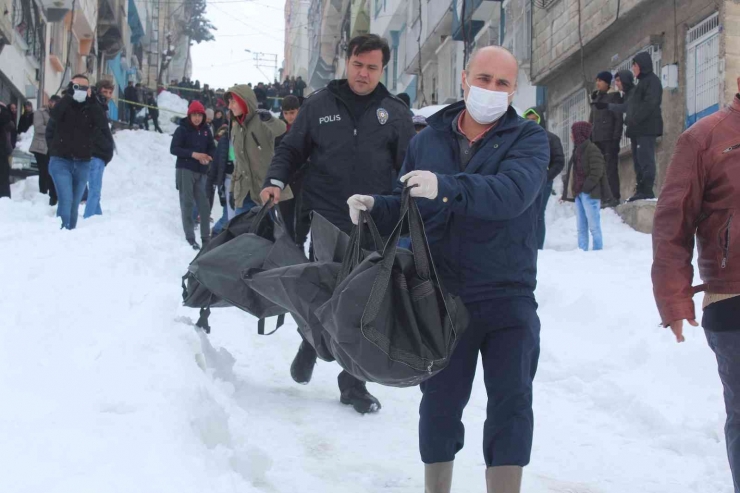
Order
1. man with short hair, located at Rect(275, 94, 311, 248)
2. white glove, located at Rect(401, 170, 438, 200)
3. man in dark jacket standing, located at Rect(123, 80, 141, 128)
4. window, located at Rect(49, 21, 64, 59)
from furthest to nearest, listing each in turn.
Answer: man in dark jacket standing, located at Rect(123, 80, 141, 128) → window, located at Rect(49, 21, 64, 59) → man with short hair, located at Rect(275, 94, 311, 248) → white glove, located at Rect(401, 170, 438, 200)

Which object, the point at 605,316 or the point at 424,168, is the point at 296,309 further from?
the point at 605,316

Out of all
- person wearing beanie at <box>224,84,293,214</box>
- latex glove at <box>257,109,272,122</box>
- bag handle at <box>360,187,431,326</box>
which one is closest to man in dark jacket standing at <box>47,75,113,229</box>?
person wearing beanie at <box>224,84,293,214</box>

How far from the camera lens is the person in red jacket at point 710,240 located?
9.86 ft

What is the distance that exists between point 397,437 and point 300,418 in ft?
1.93

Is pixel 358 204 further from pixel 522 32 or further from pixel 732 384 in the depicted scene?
pixel 522 32

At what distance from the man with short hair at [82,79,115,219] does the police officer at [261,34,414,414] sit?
21.0 feet

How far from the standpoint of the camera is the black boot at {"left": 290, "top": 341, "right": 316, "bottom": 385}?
562cm

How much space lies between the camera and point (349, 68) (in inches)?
202

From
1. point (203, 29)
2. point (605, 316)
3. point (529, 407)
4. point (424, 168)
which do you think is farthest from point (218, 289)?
point (203, 29)

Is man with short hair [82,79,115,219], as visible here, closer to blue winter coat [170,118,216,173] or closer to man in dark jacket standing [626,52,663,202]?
blue winter coat [170,118,216,173]

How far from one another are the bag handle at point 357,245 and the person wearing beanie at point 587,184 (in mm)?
8346

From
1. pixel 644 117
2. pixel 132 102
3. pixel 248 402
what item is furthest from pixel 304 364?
Result: pixel 132 102

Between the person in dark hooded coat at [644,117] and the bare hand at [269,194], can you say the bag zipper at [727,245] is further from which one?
the person in dark hooded coat at [644,117]

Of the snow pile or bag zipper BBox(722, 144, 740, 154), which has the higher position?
the snow pile
